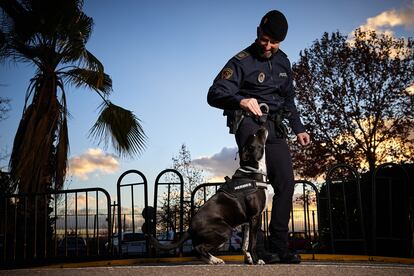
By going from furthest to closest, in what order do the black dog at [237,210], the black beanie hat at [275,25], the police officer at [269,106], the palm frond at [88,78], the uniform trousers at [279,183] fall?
the palm frond at [88,78] → the uniform trousers at [279,183] → the police officer at [269,106] → the black beanie hat at [275,25] → the black dog at [237,210]

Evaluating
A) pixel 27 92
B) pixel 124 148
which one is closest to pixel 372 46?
pixel 124 148

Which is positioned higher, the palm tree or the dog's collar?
the palm tree

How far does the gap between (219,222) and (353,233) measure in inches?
310

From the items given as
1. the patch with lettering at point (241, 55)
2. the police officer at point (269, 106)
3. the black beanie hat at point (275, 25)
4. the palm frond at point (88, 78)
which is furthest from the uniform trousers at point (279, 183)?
the palm frond at point (88, 78)

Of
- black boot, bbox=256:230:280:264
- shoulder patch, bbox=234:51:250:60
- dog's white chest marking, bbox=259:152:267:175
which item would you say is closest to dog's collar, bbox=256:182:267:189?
dog's white chest marking, bbox=259:152:267:175

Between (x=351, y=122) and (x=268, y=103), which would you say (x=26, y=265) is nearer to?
(x=268, y=103)

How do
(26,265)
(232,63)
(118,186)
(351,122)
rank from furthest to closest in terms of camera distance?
(351,122) < (118,186) < (26,265) < (232,63)

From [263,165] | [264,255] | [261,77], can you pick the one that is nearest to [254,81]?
[261,77]

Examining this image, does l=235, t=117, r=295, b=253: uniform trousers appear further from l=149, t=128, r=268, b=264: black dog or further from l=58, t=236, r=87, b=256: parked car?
l=58, t=236, r=87, b=256: parked car

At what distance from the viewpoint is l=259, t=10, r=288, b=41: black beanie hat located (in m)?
4.16

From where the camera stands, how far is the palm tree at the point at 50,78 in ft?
35.4

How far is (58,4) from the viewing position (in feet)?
37.1

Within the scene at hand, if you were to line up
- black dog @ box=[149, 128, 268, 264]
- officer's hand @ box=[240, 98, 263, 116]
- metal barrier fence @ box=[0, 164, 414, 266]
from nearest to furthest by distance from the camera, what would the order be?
officer's hand @ box=[240, 98, 263, 116] < black dog @ box=[149, 128, 268, 264] < metal barrier fence @ box=[0, 164, 414, 266]

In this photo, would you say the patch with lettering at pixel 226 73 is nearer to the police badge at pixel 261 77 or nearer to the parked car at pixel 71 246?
the police badge at pixel 261 77
